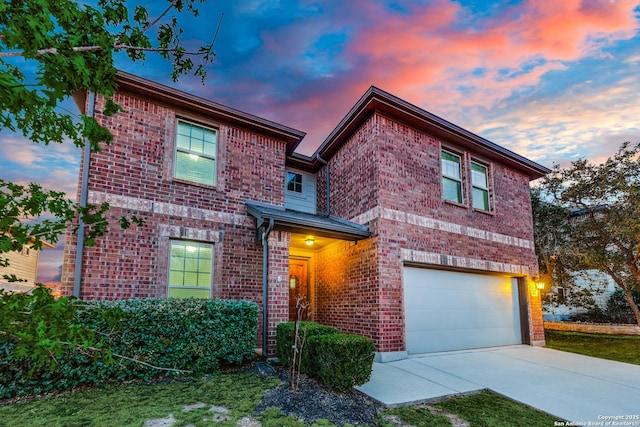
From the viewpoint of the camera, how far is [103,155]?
6535 mm

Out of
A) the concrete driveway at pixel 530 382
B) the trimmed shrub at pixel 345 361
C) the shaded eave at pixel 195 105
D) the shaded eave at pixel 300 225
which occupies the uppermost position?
the shaded eave at pixel 195 105

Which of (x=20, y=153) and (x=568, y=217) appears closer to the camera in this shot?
(x=20, y=153)

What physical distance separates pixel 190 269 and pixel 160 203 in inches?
58.5

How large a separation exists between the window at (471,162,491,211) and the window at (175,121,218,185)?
7.24 metres

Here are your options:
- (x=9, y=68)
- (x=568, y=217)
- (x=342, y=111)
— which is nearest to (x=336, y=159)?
(x=342, y=111)

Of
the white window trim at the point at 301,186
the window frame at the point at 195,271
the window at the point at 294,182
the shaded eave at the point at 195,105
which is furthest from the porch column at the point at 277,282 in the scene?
the window at the point at 294,182

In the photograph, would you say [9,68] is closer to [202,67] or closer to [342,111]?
[202,67]

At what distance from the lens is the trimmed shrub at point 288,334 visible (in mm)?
5704

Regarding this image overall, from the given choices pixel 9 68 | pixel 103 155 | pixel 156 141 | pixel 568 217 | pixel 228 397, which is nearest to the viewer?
pixel 9 68

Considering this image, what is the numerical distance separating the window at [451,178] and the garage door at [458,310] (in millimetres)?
2130

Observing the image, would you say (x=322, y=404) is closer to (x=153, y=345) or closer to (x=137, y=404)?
(x=137, y=404)

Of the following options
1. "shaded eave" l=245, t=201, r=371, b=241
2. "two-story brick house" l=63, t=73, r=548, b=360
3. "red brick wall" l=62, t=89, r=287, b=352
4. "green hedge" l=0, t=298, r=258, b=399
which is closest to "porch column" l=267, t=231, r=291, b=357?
"two-story brick house" l=63, t=73, r=548, b=360

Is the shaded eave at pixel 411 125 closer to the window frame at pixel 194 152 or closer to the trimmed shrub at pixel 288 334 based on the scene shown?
the window frame at pixel 194 152

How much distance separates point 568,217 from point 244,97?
43.2 ft
